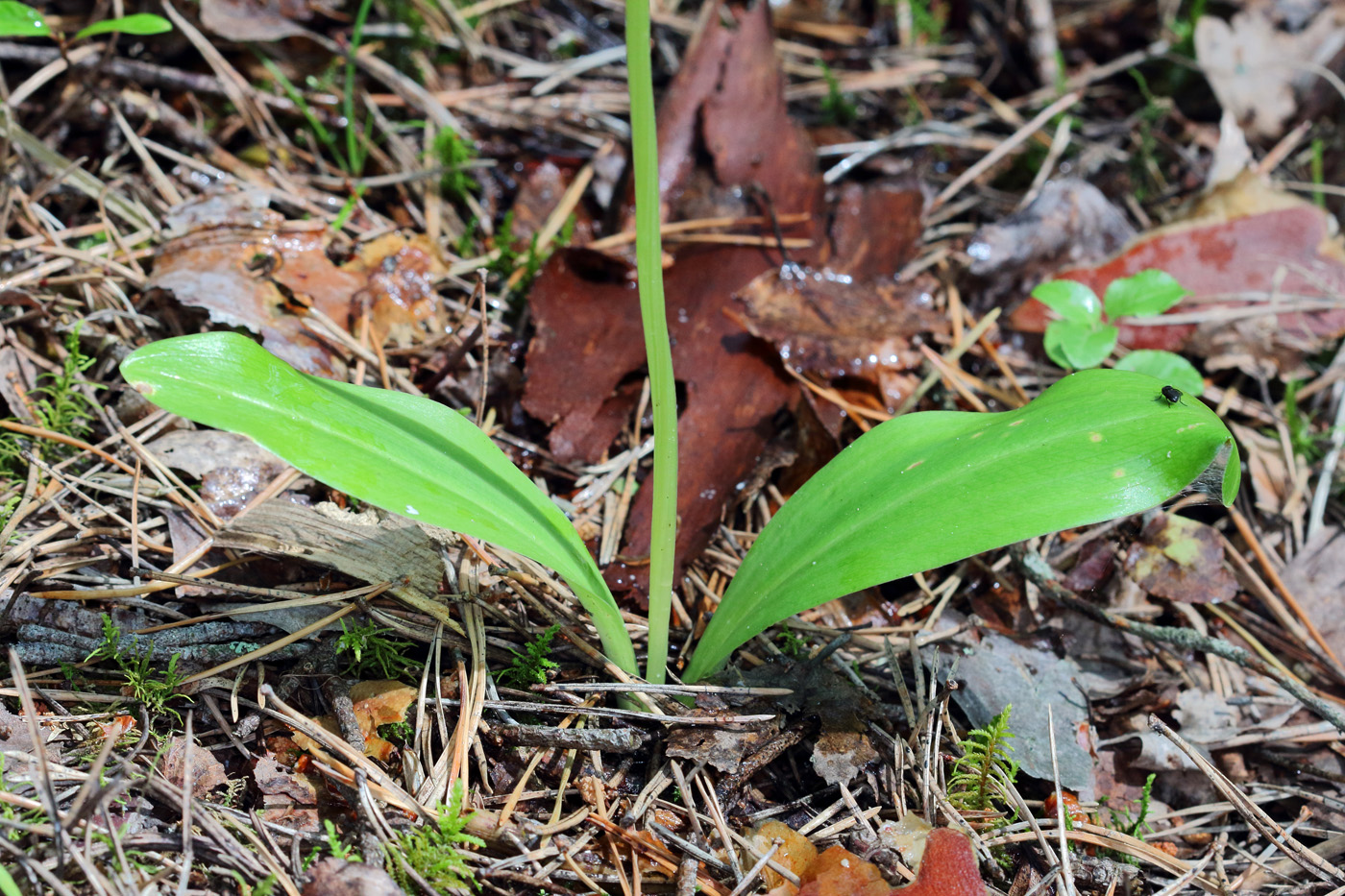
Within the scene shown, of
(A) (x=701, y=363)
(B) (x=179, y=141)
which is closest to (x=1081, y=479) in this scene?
(A) (x=701, y=363)

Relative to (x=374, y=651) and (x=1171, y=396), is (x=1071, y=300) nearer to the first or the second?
(x=1171, y=396)

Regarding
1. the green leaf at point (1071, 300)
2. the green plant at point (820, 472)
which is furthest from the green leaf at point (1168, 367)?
the green plant at point (820, 472)

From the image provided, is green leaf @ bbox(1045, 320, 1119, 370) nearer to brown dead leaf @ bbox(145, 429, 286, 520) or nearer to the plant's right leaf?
the plant's right leaf

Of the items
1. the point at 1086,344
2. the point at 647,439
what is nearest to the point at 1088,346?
the point at 1086,344

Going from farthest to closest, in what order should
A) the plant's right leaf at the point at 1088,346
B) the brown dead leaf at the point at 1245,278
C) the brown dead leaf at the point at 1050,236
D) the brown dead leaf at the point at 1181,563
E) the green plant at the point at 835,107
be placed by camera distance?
the green plant at the point at 835,107 → the brown dead leaf at the point at 1050,236 → the brown dead leaf at the point at 1245,278 → the plant's right leaf at the point at 1088,346 → the brown dead leaf at the point at 1181,563

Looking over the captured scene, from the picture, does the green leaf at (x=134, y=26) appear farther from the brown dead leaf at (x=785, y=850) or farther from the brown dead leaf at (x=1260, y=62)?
the brown dead leaf at (x=1260, y=62)

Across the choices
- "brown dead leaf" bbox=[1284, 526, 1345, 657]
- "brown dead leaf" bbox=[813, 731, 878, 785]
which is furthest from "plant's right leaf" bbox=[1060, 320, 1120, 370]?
"brown dead leaf" bbox=[813, 731, 878, 785]
